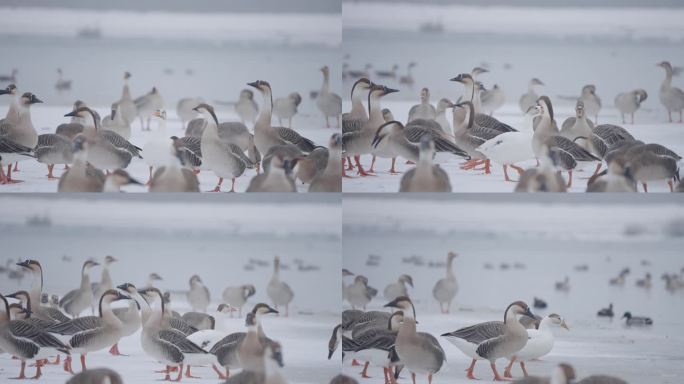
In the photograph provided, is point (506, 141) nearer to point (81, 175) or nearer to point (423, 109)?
point (423, 109)

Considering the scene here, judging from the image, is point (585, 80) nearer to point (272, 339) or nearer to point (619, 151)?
point (619, 151)

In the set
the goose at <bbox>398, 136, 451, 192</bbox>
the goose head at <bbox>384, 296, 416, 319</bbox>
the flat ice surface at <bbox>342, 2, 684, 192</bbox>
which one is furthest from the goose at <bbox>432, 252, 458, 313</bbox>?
the flat ice surface at <bbox>342, 2, 684, 192</bbox>

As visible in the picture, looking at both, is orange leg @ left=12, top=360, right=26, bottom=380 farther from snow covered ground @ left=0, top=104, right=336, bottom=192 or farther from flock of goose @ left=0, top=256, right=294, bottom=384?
snow covered ground @ left=0, top=104, right=336, bottom=192

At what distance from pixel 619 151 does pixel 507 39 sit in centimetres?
66

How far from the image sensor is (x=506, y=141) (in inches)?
154

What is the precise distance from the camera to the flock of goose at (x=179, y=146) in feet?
13.0

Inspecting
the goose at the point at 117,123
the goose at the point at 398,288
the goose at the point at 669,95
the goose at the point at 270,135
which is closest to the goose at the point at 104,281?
the goose at the point at 117,123

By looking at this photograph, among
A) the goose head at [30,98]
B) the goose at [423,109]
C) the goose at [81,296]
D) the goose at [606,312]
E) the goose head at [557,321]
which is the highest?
the goose head at [30,98]

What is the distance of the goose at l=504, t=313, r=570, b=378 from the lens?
3.85 m

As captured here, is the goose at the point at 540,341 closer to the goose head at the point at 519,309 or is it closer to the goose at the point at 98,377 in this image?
the goose head at the point at 519,309

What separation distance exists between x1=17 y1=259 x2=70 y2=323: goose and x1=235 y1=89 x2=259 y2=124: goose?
107 cm

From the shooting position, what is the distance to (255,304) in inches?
156

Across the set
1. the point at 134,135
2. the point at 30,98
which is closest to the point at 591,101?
the point at 134,135

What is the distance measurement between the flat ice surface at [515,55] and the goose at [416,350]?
1.96 ft
